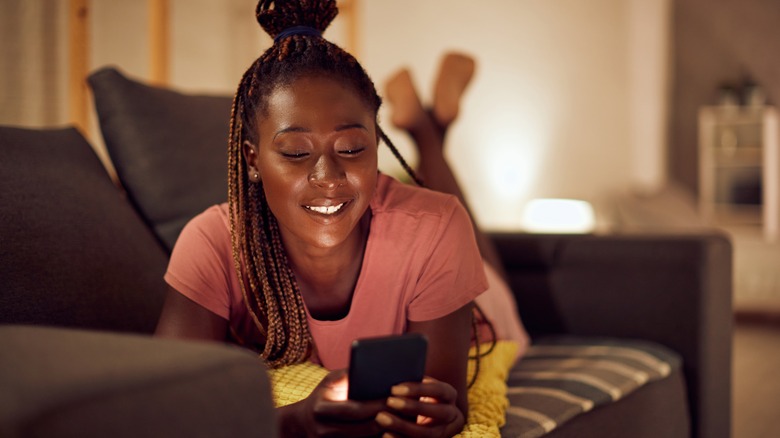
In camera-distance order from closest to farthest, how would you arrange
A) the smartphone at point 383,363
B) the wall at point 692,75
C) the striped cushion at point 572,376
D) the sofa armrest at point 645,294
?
the smartphone at point 383,363
the striped cushion at point 572,376
the sofa armrest at point 645,294
the wall at point 692,75

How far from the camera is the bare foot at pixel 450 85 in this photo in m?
2.04

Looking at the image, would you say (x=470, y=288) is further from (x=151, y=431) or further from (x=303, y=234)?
(x=151, y=431)

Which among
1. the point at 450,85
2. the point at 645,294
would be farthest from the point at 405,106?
the point at 645,294

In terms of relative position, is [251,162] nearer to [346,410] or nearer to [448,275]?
[448,275]

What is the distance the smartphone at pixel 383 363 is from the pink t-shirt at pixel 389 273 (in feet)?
0.69

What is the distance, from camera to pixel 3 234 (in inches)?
45.7

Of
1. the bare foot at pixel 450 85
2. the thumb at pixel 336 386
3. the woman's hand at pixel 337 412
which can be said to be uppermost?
the bare foot at pixel 450 85

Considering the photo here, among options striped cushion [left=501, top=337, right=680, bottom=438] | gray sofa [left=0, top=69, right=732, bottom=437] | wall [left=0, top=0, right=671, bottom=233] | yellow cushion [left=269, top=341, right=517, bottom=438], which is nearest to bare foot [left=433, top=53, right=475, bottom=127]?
gray sofa [left=0, top=69, right=732, bottom=437]

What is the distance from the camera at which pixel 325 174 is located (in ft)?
3.42

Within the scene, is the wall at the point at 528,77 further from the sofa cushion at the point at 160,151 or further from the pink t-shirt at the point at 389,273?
the pink t-shirt at the point at 389,273

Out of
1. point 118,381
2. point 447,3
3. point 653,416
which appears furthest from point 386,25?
point 118,381

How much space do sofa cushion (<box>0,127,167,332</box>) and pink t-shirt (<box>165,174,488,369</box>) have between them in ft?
0.62

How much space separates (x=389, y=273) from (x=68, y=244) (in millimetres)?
527

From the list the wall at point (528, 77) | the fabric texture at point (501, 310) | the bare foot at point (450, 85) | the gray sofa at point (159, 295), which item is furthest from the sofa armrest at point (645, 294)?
the wall at point (528, 77)
